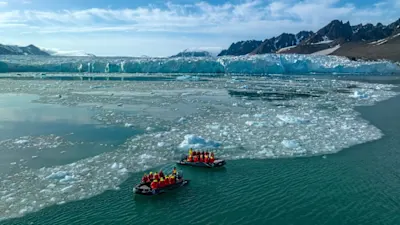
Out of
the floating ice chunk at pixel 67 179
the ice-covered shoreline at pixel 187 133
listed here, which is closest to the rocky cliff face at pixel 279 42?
the ice-covered shoreline at pixel 187 133

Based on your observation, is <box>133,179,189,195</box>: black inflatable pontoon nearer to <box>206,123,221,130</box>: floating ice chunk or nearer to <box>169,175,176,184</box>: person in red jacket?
<box>169,175,176,184</box>: person in red jacket

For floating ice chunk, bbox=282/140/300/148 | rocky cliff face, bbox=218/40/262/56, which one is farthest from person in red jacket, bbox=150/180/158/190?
rocky cliff face, bbox=218/40/262/56

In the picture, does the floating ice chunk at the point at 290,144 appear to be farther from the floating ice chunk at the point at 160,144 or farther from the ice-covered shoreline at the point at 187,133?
the floating ice chunk at the point at 160,144

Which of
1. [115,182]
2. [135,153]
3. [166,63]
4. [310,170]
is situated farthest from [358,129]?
[166,63]

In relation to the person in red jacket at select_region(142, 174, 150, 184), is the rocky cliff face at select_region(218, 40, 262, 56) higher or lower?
higher

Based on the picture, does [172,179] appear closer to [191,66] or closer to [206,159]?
[206,159]
